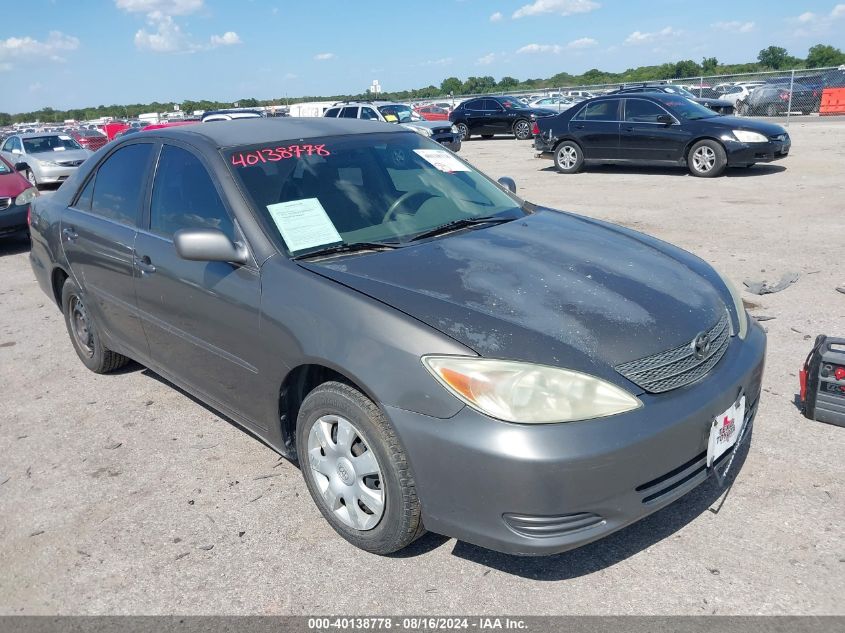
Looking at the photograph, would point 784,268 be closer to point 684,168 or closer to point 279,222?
point 279,222

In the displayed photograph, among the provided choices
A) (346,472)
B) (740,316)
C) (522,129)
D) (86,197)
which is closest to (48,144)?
(522,129)

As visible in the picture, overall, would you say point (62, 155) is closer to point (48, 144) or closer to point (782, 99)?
point (48, 144)

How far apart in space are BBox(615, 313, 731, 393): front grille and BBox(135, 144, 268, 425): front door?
5.18 ft

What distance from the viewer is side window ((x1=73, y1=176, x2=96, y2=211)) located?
4.56 m

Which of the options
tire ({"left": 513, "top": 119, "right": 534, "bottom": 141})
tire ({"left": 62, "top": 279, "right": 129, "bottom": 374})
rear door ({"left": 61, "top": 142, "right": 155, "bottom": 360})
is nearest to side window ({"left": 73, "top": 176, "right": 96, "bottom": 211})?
rear door ({"left": 61, "top": 142, "right": 155, "bottom": 360})

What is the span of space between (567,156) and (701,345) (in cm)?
1277

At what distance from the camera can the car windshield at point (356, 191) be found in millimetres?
3299

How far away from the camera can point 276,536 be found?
10.0 ft

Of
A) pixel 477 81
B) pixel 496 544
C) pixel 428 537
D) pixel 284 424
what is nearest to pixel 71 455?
pixel 284 424

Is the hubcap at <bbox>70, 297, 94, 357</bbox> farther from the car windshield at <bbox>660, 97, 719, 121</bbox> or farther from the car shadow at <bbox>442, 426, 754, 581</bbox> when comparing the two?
the car windshield at <bbox>660, 97, 719, 121</bbox>

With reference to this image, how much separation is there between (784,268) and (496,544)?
548cm

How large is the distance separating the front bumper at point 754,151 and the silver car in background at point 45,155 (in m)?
15.0

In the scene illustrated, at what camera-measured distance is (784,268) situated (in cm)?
671

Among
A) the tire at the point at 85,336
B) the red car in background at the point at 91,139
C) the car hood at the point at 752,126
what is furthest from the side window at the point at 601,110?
the red car in background at the point at 91,139
